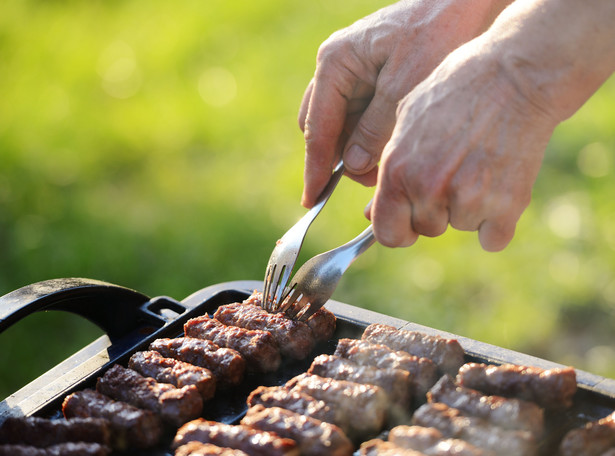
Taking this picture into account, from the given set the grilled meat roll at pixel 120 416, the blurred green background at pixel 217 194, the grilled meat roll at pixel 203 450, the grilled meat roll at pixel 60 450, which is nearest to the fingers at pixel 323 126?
the grilled meat roll at pixel 120 416

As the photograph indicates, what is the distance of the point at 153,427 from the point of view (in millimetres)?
2752

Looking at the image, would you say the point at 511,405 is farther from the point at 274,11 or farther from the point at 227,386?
the point at 274,11

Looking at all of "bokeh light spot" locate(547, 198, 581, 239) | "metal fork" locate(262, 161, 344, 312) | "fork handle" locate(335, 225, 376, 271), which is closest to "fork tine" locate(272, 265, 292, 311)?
"metal fork" locate(262, 161, 344, 312)

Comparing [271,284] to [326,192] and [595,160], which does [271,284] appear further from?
[595,160]

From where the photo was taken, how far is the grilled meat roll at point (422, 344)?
9.66 feet

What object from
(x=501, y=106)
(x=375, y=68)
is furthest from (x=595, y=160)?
(x=501, y=106)

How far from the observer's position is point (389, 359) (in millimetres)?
2934

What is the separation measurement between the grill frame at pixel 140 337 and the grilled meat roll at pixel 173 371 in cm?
11

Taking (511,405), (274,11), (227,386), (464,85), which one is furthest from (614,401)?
(274,11)

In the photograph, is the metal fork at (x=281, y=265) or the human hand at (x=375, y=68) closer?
the metal fork at (x=281, y=265)

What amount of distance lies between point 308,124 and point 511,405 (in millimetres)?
1721

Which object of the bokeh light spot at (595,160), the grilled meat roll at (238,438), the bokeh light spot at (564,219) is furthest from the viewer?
the bokeh light spot at (595,160)

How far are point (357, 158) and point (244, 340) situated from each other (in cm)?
108

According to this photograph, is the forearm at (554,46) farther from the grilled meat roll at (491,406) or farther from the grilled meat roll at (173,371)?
the grilled meat roll at (173,371)
